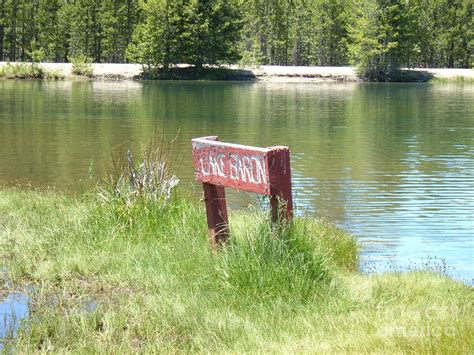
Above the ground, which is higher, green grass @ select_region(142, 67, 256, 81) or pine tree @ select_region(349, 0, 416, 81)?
pine tree @ select_region(349, 0, 416, 81)

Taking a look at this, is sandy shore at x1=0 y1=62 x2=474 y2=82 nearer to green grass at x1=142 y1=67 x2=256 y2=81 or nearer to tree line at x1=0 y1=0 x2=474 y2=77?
green grass at x1=142 y1=67 x2=256 y2=81

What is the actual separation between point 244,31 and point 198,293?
86.2 metres

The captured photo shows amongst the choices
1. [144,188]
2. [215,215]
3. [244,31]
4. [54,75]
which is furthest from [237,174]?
[244,31]

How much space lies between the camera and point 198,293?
6.92 m

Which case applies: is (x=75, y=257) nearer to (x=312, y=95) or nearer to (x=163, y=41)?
(x=312, y=95)

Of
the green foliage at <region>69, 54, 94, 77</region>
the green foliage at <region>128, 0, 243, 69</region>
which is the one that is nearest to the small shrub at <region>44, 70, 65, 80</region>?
the green foliage at <region>69, 54, 94, 77</region>

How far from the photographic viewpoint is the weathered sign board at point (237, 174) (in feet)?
23.4

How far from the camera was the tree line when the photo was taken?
8331 centimetres

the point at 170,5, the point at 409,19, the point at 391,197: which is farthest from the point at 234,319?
the point at 409,19

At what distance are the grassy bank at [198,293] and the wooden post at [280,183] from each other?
168mm

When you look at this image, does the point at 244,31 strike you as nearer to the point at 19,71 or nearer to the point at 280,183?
the point at 19,71

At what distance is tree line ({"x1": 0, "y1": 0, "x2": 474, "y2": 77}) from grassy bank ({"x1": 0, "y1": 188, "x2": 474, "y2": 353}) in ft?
242

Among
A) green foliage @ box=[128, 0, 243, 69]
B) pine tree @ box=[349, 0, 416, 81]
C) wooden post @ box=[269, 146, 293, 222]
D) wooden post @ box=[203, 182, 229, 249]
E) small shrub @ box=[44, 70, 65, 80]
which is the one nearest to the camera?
wooden post @ box=[269, 146, 293, 222]

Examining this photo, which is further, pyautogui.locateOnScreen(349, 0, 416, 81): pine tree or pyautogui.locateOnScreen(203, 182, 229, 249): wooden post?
pyautogui.locateOnScreen(349, 0, 416, 81): pine tree
